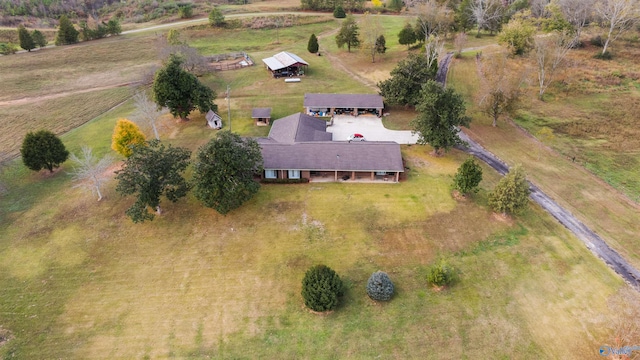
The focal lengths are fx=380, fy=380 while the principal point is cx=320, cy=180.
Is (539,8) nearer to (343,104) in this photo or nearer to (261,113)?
(343,104)

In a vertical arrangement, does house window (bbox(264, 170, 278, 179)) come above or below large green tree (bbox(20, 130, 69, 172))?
below

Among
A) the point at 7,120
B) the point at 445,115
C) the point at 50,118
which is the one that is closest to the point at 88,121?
the point at 50,118

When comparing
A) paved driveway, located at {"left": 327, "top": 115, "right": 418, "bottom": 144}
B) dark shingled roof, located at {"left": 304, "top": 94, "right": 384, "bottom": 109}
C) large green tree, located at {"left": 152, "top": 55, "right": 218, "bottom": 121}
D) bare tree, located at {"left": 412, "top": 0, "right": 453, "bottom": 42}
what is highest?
bare tree, located at {"left": 412, "top": 0, "right": 453, "bottom": 42}

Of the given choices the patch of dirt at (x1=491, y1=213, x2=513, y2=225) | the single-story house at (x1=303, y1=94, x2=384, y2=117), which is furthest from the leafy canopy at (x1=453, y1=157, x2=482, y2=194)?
the single-story house at (x1=303, y1=94, x2=384, y2=117)

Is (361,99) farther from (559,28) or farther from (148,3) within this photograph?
(148,3)

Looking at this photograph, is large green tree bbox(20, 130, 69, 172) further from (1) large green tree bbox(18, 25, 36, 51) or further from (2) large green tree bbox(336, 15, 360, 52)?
(2) large green tree bbox(336, 15, 360, 52)

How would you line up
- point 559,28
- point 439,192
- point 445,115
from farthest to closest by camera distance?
1. point 559,28
2. point 445,115
3. point 439,192
